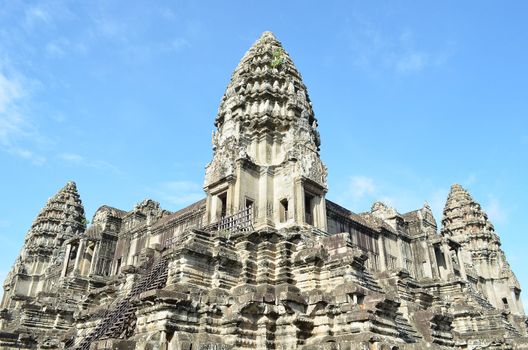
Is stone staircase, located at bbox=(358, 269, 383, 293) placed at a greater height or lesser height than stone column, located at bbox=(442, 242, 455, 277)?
lesser

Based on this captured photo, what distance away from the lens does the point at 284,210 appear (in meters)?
20.2

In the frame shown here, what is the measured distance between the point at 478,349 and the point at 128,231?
23217mm

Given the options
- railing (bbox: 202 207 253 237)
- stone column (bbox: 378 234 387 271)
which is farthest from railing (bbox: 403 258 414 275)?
railing (bbox: 202 207 253 237)

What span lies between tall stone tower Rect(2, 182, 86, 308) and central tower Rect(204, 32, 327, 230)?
2906 cm

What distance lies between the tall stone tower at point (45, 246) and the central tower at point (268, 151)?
1144 inches

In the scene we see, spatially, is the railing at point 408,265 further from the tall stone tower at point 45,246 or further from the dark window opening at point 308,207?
the tall stone tower at point 45,246

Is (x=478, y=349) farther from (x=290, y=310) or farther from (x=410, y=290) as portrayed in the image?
(x=290, y=310)

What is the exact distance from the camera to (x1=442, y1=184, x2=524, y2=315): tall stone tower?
4384cm

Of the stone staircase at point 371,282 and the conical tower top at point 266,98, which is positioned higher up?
the conical tower top at point 266,98

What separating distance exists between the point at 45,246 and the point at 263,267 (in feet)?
133

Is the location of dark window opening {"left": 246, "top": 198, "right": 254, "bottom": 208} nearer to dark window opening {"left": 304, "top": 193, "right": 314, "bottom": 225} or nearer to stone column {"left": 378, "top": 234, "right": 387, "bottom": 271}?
dark window opening {"left": 304, "top": 193, "right": 314, "bottom": 225}

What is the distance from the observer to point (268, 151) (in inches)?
859

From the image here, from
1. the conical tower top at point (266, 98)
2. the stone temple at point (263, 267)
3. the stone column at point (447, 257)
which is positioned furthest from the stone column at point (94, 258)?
the stone column at point (447, 257)

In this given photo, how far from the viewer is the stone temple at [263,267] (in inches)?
567
